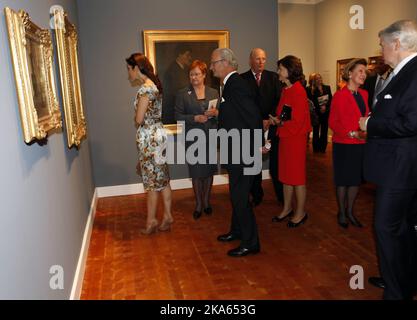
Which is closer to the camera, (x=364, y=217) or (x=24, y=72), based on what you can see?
(x=24, y=72)

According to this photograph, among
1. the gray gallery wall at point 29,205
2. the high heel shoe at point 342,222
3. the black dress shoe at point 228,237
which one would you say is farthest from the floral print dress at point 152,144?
the high heel shoe at point 342,222

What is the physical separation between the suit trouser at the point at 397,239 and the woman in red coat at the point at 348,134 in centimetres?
116

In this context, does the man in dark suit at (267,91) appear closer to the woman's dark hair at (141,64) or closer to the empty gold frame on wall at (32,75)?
the woman's dark hair at (141,64)

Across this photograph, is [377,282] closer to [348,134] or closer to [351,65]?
[348,134]

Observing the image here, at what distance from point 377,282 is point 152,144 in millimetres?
2424

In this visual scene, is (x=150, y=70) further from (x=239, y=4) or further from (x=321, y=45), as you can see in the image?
(x=321, y=45)

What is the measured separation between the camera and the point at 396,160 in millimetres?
2322

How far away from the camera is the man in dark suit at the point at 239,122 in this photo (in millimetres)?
3184

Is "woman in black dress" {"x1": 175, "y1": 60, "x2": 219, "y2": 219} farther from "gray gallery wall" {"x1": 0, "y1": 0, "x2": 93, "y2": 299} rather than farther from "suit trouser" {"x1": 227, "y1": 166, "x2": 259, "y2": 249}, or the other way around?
"gray gallery wall" {"x1": 0, "y1": 0, "x2": 93, "y2": 299}

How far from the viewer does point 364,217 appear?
4.38m

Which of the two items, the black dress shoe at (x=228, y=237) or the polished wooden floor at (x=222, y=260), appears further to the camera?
the black dress shoe at (x=228, y=237)

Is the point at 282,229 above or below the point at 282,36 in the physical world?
below
